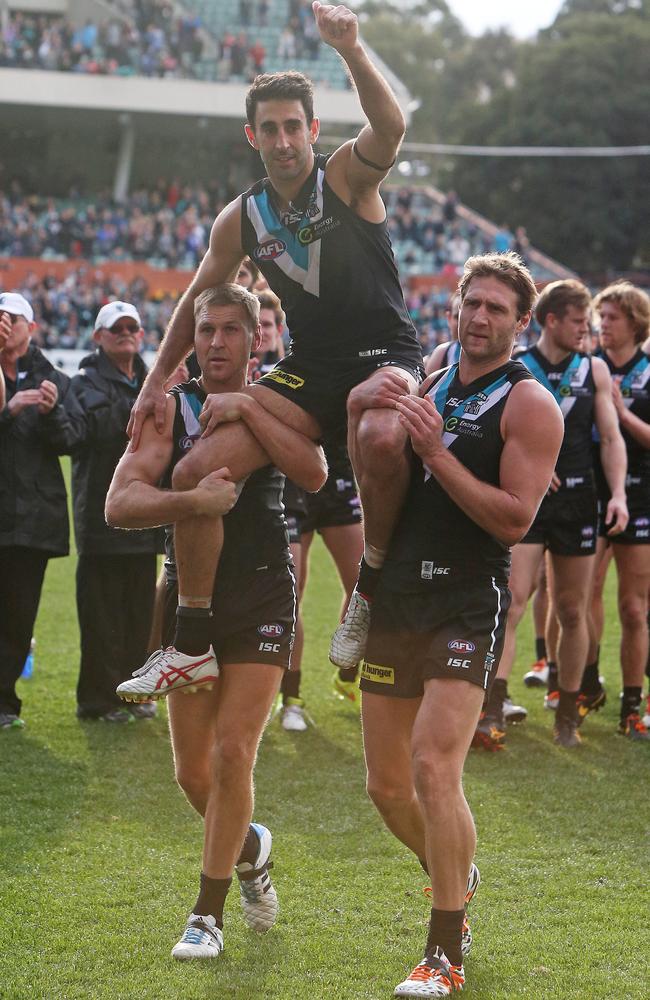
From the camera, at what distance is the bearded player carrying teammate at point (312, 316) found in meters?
4.69

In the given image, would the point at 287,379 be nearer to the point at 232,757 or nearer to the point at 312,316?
the point at 312,316

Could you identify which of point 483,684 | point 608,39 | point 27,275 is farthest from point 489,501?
point 608,39

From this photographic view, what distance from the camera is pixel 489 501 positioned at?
4.30 meters

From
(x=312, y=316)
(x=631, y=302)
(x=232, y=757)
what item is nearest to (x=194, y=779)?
(x=232, y=757)

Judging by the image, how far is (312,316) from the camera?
495 cm

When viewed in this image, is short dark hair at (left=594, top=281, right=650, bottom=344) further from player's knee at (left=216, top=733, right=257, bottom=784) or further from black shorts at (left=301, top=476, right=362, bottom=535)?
player's knee at (left=216, top=733, right=257, bottom=784)

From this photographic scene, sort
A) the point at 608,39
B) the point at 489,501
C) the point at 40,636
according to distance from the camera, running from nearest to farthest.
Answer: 1. the point at 489,501
2. the point at 40,636
3. the point at 608,39

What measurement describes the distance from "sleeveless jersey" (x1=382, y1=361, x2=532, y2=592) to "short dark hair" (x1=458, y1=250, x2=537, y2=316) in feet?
0.75

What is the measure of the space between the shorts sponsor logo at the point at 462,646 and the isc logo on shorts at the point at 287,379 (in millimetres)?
1204

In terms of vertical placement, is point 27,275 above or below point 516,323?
above

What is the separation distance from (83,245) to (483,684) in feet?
103

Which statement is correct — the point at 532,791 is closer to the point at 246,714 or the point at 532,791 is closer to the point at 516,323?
the point at 246,714

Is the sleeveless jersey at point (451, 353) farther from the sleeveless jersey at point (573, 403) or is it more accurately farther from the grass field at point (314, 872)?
the grass field at point (314, 872)

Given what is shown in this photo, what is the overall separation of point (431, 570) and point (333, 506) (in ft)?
12.5
